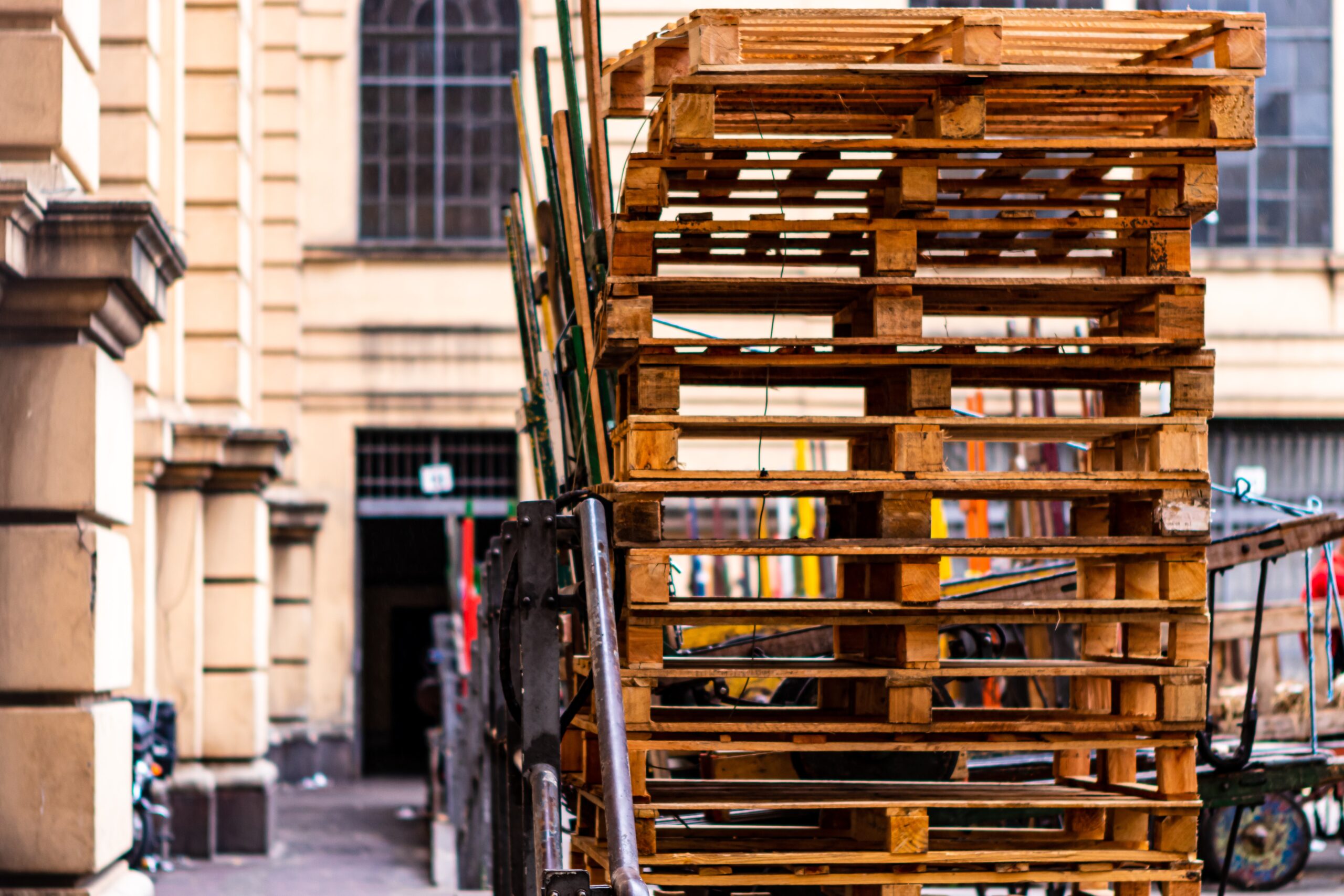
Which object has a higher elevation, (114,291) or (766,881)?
(114,291)

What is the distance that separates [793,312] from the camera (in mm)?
5539

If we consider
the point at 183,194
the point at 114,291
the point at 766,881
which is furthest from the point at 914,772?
the point at 183,194

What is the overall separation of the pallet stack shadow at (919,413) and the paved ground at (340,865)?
6815 millimetres

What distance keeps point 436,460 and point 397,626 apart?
12.1 ft

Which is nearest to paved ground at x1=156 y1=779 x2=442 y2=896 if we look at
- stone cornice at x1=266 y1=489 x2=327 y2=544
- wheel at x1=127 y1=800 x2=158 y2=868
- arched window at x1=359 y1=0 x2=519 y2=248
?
wheel at x1=127 y1=800 x2=158 y2=868

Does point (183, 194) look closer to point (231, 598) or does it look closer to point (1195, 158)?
point (231, 598)

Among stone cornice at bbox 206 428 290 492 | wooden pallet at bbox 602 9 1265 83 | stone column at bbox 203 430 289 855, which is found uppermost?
wooden pallet at bbox 602 9 1265 83

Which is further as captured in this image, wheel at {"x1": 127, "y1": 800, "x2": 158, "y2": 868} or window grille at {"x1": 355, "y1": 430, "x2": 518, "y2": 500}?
window grille at {"x1": 355, "y1": 430, "x2": 518, "y2": 500}

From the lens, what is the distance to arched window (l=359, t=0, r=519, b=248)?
67.8 feet

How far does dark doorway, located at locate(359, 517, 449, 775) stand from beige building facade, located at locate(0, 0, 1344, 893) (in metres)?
0.05

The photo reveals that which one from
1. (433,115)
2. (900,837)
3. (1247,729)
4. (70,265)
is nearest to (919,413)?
(900,837)

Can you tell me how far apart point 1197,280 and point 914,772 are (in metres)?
2.10

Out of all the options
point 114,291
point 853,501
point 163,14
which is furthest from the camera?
point 163,14

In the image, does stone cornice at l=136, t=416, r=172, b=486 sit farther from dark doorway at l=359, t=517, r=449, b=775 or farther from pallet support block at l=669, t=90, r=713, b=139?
dark doorway at l=359, t=517, r=449, b=775
